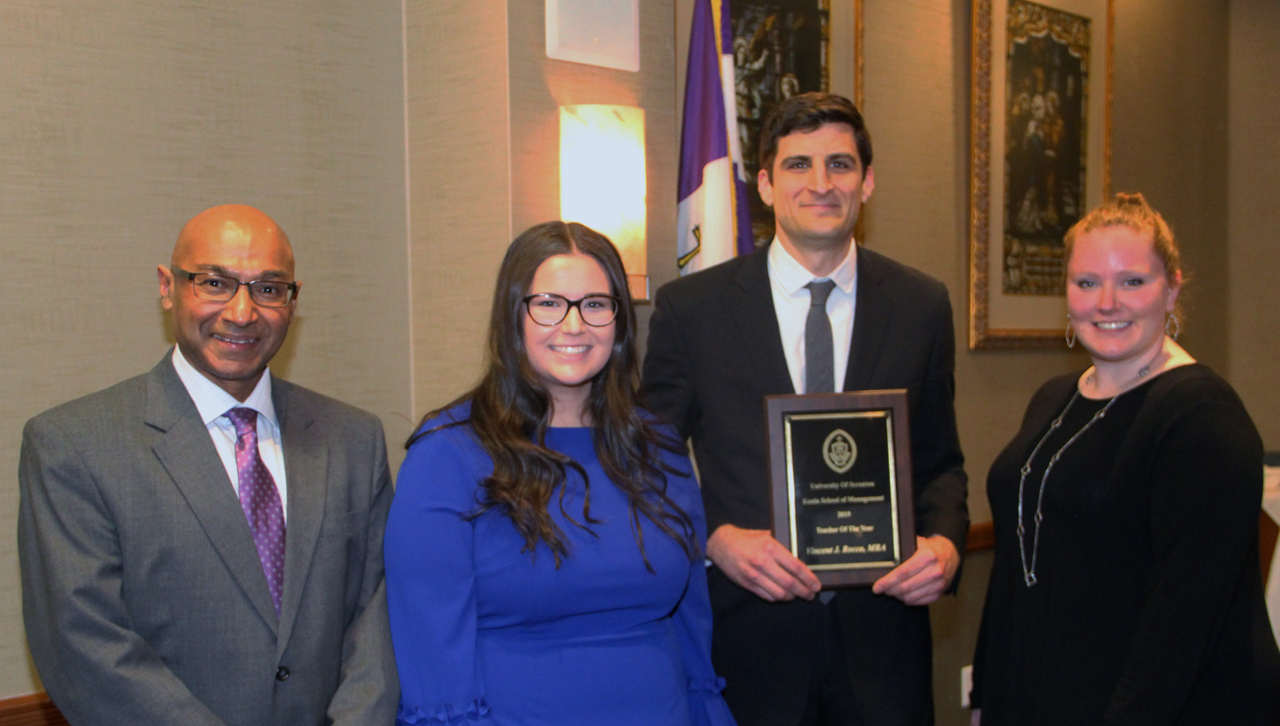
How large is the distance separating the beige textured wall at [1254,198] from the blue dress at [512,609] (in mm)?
4921

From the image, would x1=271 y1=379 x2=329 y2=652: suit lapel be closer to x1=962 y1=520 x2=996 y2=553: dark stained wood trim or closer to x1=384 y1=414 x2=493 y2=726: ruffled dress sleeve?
x1=384 y1=414 x2=493 y2=726: ruffled dress sleeve

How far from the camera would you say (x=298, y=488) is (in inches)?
77.0

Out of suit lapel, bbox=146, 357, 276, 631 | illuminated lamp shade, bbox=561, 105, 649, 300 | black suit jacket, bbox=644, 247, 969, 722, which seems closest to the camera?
suit lapel, bbox=146, 357, 276, 631

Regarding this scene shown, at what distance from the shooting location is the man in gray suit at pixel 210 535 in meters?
1.71

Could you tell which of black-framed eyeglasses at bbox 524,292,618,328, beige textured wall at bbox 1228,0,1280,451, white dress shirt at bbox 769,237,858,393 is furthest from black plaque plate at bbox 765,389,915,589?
beige textured wall at bbox 1228,0,1280,451

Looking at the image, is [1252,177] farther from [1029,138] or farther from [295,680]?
[295,680]

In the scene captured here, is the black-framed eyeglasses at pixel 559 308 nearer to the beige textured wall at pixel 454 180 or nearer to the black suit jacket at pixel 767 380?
the black suit jacket at pixel 767 380

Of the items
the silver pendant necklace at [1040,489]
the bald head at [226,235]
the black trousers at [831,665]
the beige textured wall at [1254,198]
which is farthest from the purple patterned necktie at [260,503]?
the beige textured wall at [1254,198]

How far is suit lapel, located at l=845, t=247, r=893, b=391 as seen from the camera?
240 centimetres

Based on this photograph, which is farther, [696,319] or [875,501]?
[696,319]

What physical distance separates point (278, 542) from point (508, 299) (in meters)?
0.65

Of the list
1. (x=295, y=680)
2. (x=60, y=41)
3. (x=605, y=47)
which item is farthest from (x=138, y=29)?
(x=295, y=680)

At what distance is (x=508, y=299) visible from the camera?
2.04m

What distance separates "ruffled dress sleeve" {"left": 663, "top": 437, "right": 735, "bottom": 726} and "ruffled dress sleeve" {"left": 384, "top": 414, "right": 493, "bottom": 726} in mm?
481
